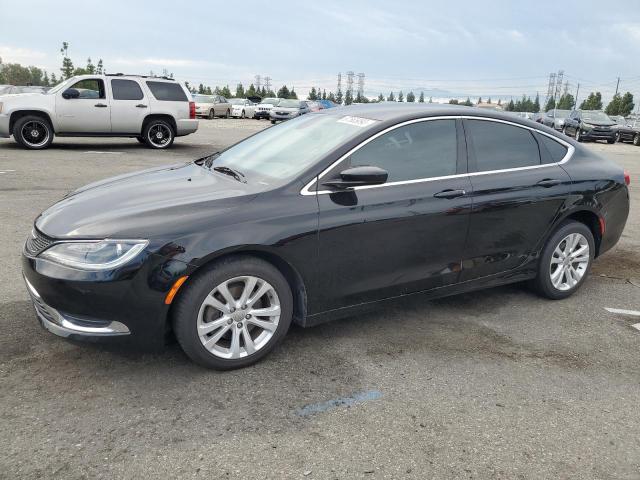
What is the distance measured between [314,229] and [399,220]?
2.06ft

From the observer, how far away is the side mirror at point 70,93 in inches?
526

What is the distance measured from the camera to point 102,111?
544 inches

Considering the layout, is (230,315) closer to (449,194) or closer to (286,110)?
(449,194)

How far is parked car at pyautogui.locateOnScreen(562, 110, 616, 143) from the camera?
87.2 feet

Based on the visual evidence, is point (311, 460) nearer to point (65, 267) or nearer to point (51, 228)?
point (65, 267)

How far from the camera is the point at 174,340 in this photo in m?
3.30

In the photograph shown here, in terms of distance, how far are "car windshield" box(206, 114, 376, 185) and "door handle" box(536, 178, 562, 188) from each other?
1.51 meters

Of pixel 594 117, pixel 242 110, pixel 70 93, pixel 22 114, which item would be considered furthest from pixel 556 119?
pixel 22 114

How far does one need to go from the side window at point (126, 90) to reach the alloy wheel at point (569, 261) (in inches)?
479

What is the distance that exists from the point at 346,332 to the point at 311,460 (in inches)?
57.1

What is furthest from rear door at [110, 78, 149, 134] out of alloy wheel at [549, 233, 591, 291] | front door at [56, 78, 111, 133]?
alloy wheel at [549, 233, 591, 291]

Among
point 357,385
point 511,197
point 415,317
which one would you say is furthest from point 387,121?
point 357,385

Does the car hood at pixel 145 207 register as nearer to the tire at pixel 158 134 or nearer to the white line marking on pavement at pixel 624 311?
the white line marking on pavement at pixel 624 311

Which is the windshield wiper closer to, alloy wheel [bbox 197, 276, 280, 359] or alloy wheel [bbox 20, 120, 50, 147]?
alloy wheel [bbox 197, 276, 280, 359]
